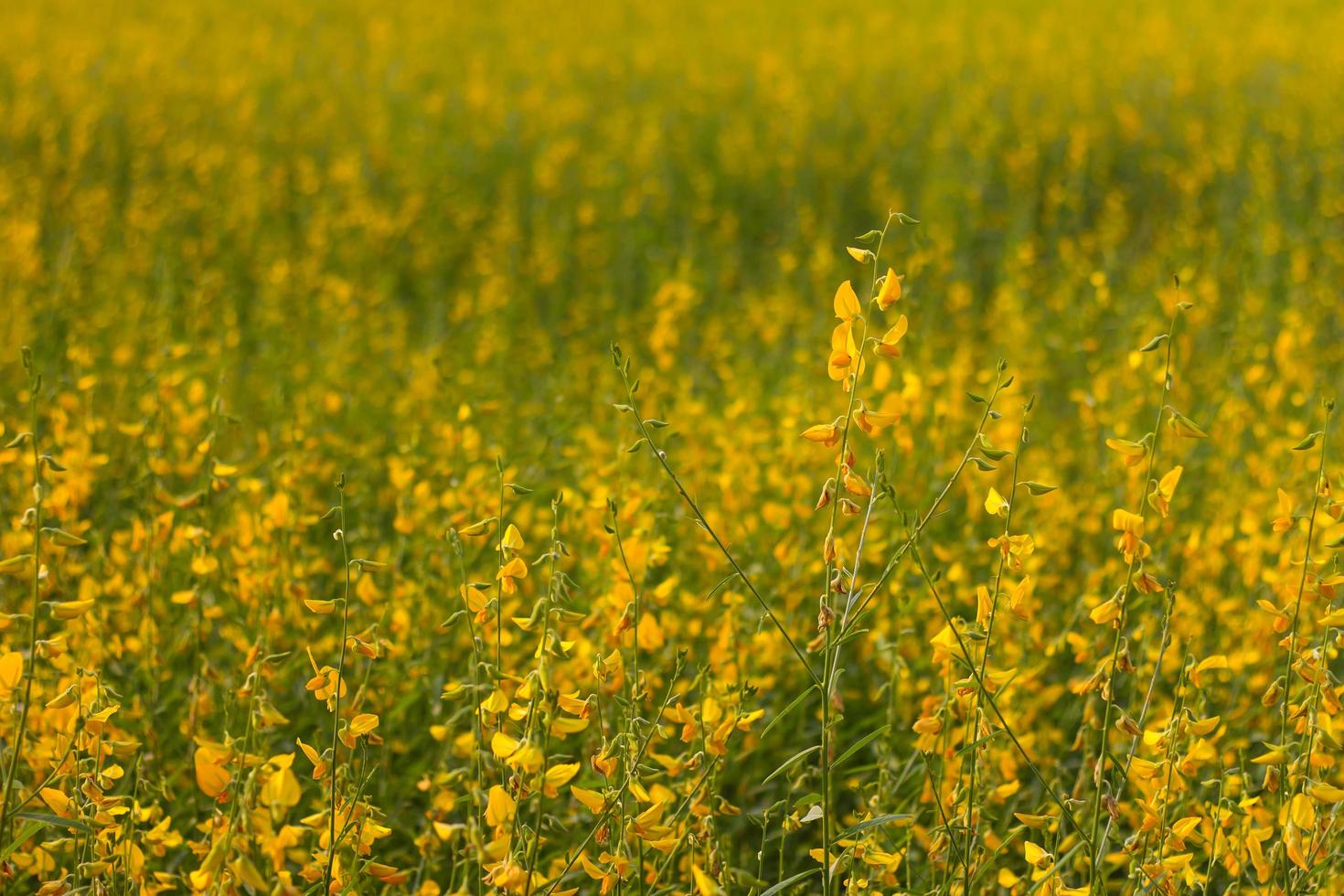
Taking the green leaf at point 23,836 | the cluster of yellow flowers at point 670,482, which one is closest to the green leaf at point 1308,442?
the cluster of yellow flowers at point 670,482

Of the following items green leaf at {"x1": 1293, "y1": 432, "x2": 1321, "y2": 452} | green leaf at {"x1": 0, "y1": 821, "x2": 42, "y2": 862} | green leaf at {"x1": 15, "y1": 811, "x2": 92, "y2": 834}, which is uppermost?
green leaf at {"x1": 1293, "y1": 432, "x2": 1321, "y2": 452}

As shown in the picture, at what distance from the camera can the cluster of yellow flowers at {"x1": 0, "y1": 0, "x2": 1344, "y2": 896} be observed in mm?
1666

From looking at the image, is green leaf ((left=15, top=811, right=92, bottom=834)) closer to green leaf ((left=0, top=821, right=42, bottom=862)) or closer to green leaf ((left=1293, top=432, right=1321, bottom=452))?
green leaf ((left=0, top=821, right=42, bottom=862))

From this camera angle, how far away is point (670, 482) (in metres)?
2.94

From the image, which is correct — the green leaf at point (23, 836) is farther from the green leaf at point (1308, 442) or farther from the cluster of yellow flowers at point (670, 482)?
the green leaf at point (1308, 442)

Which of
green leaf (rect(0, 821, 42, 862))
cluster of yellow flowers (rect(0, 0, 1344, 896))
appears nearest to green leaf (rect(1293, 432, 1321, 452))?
cluster of yellow flowers (rect(0, 0, 1344, 896))

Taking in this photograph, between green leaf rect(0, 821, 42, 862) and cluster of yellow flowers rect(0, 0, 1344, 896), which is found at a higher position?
green leaf rect(0, 821, 42, 862)

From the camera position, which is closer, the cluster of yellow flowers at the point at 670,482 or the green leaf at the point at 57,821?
the green leaf at the point at 57,821

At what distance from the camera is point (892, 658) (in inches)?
84.3

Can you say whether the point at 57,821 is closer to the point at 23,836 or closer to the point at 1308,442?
the point at 23,836

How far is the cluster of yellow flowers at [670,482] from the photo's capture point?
1666 mm

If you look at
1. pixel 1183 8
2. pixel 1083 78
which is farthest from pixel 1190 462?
pixel 1183 8

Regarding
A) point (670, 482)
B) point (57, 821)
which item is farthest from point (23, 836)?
point (670, 482)

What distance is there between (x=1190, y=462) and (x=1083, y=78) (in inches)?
273
